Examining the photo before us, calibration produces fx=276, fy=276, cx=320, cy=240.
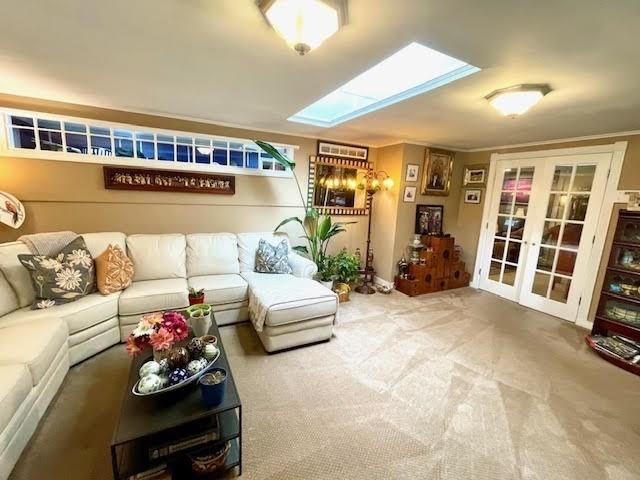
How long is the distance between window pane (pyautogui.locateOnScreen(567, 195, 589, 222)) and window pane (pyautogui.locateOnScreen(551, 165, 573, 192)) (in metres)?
0.16

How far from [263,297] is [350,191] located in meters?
2.46

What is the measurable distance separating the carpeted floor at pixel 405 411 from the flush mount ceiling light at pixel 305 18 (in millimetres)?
2100

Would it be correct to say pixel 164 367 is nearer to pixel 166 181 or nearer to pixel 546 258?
pixel 166 181

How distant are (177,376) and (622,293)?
4.01 m

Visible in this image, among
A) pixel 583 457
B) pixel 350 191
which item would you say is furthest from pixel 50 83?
pixel 583 457

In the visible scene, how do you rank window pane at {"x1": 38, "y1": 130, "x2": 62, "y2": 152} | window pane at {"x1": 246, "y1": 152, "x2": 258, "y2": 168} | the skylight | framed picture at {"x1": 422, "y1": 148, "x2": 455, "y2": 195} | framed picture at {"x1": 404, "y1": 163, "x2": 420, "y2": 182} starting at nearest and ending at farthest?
the skylight, window pane at {"x1": 38, "y1": 130, "x2": 62, "y2": 152}, window pane at {"x1": 246, "y1": 152, "x2": 258, "y2": 168}, framed picture at {"x1": 404, "y1": 163, "x2": 420, "y2": 182}, framed picture at {"x1": 422, "y1": 148, "x2": 455, "y2": 195}

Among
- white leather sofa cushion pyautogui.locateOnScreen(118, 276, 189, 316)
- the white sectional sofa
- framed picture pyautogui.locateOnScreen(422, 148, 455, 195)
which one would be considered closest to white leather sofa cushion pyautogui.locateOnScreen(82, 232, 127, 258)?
the white sectional sofa

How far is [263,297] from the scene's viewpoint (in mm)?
2525

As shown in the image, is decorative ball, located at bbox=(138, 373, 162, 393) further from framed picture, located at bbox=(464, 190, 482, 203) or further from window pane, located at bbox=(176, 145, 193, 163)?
framed picture, located at bbox=(464, 190, 482, 203)

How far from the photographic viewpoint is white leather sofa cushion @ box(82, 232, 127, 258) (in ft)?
8.66

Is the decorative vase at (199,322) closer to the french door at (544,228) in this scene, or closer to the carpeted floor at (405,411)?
the carpeted floor at (405,411)

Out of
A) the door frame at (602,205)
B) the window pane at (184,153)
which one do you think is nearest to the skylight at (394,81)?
the window pane at (184,153)

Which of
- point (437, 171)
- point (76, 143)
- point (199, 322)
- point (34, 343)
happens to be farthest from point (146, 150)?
point (437, 171)

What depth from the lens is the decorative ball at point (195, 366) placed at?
1.43 meters
